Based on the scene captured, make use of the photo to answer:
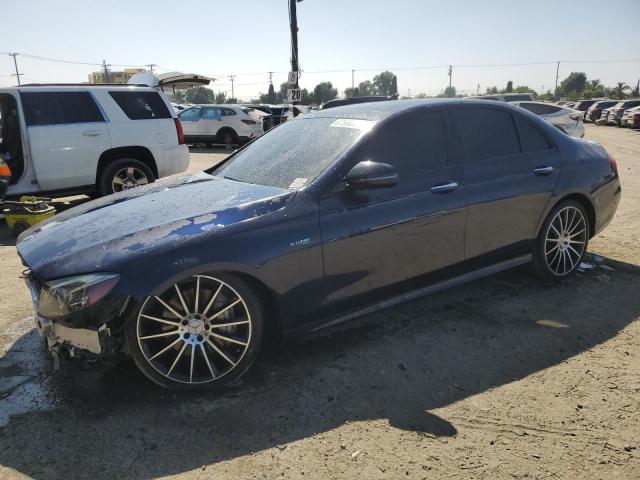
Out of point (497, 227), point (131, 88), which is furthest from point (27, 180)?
point (497, 227)

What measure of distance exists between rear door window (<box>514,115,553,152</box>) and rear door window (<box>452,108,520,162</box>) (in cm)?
8

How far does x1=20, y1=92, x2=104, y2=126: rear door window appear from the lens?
671 cm

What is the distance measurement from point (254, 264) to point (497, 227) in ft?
6.64

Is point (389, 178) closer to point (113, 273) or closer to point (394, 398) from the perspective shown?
point (394, 398)

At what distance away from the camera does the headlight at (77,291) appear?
2438mm

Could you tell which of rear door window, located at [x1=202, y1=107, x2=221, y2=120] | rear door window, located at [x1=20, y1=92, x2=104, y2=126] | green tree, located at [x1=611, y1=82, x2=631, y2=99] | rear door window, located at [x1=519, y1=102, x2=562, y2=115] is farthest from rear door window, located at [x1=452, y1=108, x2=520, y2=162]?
green tree, located at [x1=611, y1=82, x2=631, y2=99]

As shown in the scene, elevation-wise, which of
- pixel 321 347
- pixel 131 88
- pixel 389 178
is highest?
pixel 131 88

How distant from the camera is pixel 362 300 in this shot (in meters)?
3.14

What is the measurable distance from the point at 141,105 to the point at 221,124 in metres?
10.8

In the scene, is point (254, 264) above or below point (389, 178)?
below

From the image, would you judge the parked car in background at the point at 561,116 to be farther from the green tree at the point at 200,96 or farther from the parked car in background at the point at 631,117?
the green tree at the point at 200,96

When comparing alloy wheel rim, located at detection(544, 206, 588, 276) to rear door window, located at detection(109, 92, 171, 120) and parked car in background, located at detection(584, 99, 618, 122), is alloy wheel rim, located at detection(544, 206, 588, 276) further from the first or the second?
parked car in background, located at detection(584, 99, 618, 122)

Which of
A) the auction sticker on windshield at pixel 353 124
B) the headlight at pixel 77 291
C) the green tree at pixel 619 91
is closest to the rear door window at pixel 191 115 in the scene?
the auction sticker on windshield at pixel 353 124

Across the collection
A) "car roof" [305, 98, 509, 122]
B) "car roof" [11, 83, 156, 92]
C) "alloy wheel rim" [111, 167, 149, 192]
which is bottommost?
"alloy wheel rim" [111, 167, 149, 192]
